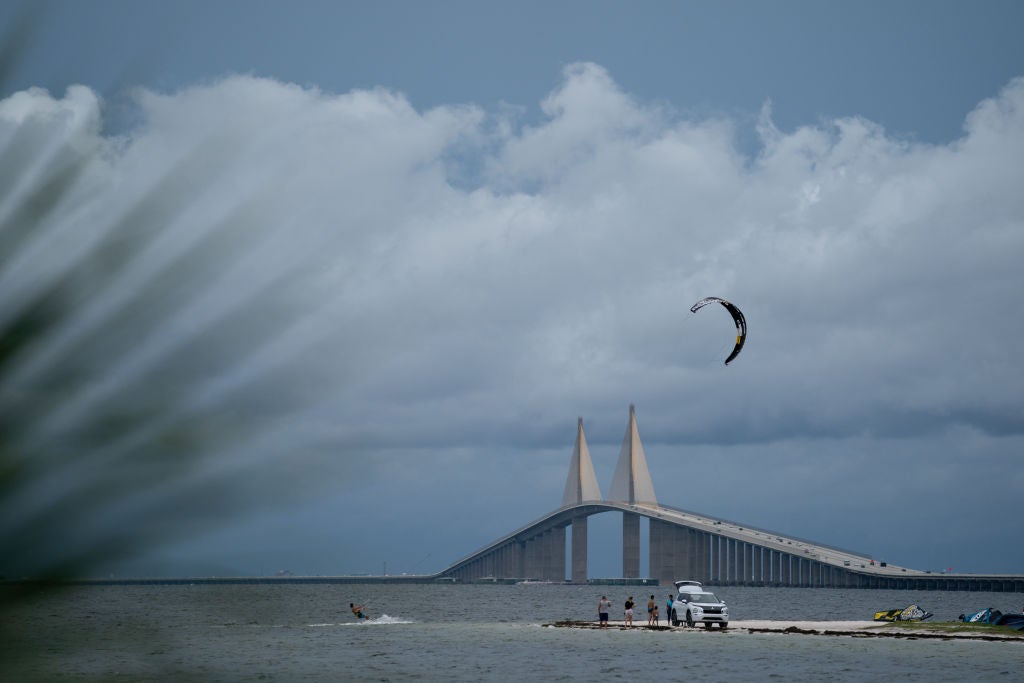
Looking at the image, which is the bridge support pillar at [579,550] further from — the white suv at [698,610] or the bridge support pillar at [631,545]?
the white suv at [698,610]

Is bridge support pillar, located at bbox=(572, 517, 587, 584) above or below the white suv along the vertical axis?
above

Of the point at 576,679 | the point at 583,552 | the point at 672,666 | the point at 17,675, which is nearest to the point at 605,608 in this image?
the point at 672,666

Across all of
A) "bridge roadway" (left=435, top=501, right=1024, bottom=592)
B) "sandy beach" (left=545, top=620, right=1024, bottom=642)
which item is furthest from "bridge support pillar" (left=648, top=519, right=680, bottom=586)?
"sandy beach" (left=545, top=620, right=1024, bottom=642)

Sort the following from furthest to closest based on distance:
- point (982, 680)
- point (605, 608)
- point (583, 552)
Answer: point (583, 552) < point (605, 608) < point (982, 680)

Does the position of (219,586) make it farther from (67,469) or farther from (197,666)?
(67,469)

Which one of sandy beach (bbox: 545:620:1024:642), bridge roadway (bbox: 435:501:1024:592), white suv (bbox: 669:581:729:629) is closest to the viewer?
sandy beach (bbox: 545:620:1024:642)

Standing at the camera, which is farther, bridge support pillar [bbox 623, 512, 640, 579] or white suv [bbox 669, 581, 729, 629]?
bridge support pillar [bbox 623, 512, 640, 579]

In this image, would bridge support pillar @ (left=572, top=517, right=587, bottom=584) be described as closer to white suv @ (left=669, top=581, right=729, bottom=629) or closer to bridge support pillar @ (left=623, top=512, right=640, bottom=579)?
bridge support pillar @ (left=623, top=512, right=640, bottom=579)
